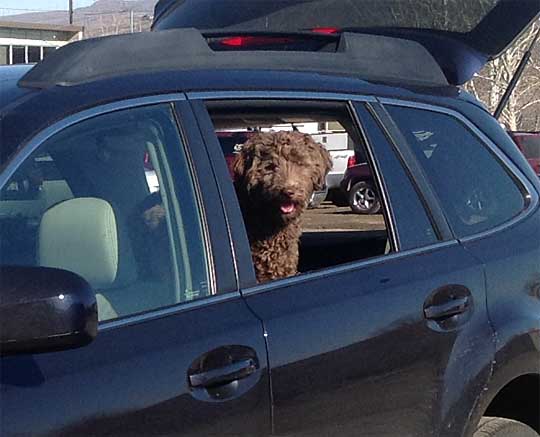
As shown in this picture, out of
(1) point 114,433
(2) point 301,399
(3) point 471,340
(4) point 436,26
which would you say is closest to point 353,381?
(2) point 301,399

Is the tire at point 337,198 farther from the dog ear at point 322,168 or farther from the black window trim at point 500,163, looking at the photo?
the black window trim at point 500,163

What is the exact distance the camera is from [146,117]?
272 cm

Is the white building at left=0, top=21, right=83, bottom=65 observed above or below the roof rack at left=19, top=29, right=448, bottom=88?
above

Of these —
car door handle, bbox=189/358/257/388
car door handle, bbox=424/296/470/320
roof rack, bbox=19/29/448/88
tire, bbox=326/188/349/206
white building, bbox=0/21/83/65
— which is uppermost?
white building, bbox=0/21/83/65

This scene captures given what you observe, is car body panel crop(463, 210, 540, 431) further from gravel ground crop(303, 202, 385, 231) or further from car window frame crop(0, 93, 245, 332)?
car window frame crop(0, 93, 245, 332)

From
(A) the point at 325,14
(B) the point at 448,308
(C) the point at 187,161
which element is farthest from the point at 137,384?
(A) the point at 325,14

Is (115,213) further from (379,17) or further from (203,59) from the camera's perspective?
(379,17)

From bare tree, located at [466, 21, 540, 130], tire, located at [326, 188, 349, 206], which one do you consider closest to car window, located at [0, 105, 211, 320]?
tire, located at [326, 188, 349, 206]

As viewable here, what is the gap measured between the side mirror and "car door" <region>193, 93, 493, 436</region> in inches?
25.6

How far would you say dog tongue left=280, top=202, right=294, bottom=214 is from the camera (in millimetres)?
4117

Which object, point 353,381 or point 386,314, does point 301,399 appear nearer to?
point 353,381

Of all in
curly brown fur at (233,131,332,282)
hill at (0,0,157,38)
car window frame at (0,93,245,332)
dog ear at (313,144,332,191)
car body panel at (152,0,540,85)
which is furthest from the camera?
hill at (0,0,157,38)

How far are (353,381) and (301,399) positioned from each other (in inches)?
8.4

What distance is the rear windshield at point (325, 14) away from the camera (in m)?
4.10
